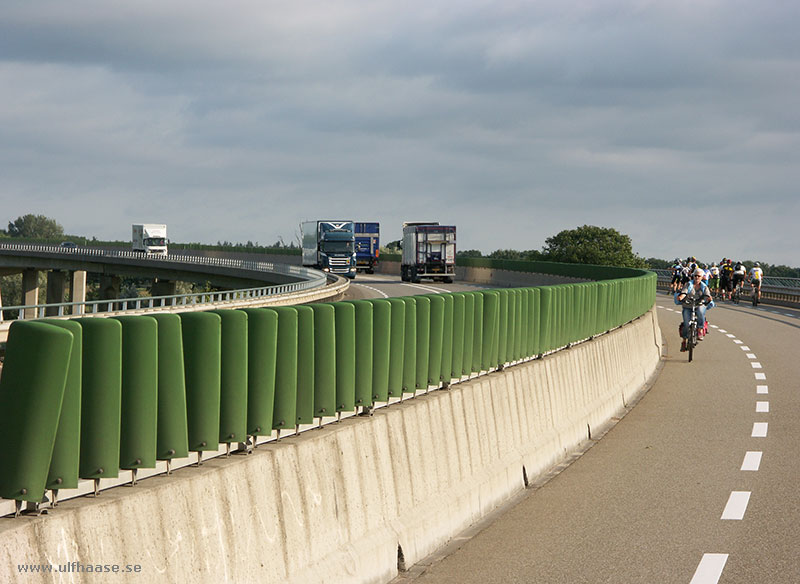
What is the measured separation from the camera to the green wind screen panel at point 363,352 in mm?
8602

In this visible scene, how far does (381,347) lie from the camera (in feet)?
30.1

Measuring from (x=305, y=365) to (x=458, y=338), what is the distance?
3361 mm

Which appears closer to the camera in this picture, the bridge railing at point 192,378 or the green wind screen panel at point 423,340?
the bridge railing at point 192,378

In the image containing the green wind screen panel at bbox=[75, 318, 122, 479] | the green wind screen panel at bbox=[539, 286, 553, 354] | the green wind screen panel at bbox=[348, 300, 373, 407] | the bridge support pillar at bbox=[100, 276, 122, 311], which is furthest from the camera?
the bridge support pillar at bbox=[100, 276, 122, 311]

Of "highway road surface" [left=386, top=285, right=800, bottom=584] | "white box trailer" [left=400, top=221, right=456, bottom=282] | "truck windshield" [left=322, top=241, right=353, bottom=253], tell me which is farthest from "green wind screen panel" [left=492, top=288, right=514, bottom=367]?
"truck windshield" [left=322, top=241, right=353, bottom=253]

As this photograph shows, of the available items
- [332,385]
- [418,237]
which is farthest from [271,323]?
[418,237]

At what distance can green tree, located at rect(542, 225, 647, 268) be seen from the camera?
148 metres

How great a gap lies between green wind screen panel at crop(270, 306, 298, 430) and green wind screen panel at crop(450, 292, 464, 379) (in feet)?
10.9

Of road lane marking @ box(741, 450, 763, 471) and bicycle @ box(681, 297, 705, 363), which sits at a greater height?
bicycle @ box(681, 297, 705, 363)

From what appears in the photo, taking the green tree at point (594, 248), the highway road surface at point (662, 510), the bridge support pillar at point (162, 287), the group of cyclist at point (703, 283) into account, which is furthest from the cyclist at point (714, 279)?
the green tree at point (594, 248)

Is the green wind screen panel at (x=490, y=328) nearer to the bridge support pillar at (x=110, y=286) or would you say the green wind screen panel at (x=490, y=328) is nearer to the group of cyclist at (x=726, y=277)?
the group of cyclist at (x=726, y=277)

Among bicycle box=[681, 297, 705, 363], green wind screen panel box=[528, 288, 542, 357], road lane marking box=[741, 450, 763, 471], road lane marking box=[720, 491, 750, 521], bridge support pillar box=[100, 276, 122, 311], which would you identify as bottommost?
bridge support pillar box=[100, 276, 122, 311]

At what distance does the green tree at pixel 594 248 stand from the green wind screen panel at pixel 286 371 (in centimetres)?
14198

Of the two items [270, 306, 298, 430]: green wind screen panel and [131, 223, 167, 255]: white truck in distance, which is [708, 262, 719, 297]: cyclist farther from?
[131, 223, 167, 255]: white truck in distance
